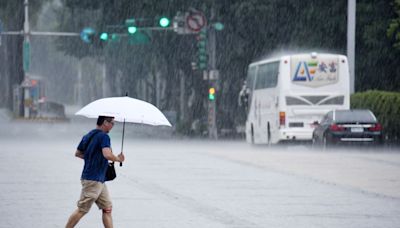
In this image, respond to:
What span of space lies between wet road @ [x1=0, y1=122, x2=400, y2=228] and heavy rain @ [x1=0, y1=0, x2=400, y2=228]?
40 millimetres

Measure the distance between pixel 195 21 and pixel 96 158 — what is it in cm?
3403

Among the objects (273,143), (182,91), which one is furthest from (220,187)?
(182,91)

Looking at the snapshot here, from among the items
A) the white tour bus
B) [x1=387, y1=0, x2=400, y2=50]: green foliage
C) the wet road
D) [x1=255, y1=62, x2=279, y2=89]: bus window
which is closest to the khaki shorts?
the wet road

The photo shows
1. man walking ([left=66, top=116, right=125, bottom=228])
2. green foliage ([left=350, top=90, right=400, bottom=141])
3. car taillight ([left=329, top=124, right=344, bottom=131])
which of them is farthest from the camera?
green foliage ([left=350, top=90, right=400, bottom=141])

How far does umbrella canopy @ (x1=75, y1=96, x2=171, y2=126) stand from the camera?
11.8 m

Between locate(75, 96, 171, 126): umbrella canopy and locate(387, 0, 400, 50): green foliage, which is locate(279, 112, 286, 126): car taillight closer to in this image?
locate(387, 0, 400, 50): green foliage

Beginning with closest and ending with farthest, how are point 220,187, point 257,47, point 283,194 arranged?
point 283,194, point 220,187, point 257,47

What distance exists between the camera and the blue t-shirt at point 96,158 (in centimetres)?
1171

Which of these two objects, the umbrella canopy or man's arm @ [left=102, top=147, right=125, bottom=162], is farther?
the umbrella canopy

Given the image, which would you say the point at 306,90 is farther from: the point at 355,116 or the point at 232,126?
the point at 232,126

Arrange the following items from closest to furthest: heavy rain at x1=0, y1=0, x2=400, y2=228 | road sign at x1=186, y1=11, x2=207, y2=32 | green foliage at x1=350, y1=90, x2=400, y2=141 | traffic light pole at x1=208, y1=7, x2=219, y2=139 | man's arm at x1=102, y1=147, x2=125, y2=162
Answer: man's arm at x1=102, y1=147, x2=125, y2=162 → heavy rain at x1=0, y1=0, x2=400, y2=228 → green foliage at x1=350, y1=90, x2=400, y2=141 → road sign at x1=186, y1=11, x2=207, y2=32 → traffic light pole at x1=208, y1=7, x2=219, y2=139

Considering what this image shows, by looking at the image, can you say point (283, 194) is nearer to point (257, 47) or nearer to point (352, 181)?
point (352, 181)

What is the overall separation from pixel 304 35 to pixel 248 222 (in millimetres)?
35768

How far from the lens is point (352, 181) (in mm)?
21766
